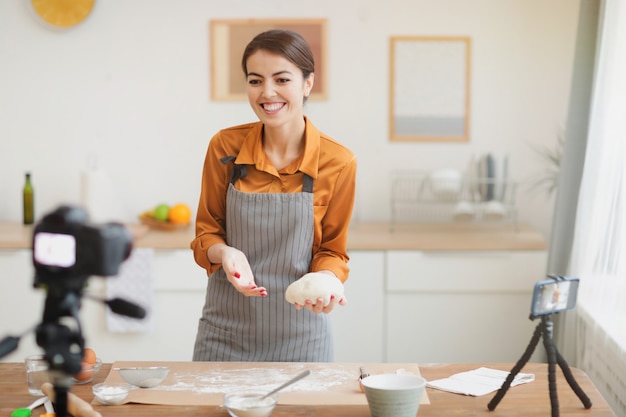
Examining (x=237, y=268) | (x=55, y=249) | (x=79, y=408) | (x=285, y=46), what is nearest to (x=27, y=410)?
(x=79, y=408)

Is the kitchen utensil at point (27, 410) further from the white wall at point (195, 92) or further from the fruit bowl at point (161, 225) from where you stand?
the white wall at point (195, 92)

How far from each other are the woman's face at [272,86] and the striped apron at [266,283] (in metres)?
0.18

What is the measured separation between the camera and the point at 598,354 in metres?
3.01

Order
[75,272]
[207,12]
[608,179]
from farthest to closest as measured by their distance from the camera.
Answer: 1. [207,12]
2. [608,179]
3. [75,272]

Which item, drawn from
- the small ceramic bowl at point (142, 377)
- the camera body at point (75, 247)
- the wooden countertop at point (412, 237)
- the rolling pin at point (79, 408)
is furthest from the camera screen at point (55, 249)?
the wooden countertop at point (412, 237)

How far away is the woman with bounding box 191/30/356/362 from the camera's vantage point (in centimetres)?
225

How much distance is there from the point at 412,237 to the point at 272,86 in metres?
1.80

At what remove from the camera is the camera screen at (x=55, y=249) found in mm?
1088

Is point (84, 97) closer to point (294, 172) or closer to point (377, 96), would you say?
point (377, 96)

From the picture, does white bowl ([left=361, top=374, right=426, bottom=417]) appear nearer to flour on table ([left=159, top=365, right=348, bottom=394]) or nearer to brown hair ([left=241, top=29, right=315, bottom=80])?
flour on table ([left=159, top=365, right=348, bottom=394])

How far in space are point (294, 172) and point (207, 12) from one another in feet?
6.89

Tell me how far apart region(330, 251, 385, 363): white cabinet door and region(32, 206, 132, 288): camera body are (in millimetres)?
2620

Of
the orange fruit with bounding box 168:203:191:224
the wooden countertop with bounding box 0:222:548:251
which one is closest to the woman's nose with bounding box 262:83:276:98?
the wooden countertop with bounding box 0:222:548:251

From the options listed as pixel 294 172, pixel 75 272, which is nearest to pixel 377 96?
pixel 294 172
